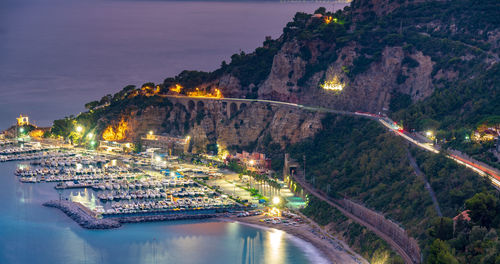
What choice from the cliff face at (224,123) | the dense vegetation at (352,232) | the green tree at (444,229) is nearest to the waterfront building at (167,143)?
the cliff face at (224,123)

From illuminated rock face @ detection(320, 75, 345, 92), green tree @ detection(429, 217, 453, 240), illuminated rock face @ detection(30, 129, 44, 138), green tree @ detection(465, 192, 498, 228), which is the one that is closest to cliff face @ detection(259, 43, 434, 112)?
illuminated rock face @ detection(320, 75, 345, 92)

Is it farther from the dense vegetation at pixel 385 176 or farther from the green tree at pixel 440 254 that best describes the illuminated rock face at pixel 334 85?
the green tree at pixel 440 254

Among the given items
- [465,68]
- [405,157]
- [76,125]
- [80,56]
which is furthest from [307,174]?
[80,56]

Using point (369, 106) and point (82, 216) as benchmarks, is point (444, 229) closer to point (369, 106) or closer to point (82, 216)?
point (82, 216)

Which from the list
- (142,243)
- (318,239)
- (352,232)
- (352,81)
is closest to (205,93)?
(352,81)

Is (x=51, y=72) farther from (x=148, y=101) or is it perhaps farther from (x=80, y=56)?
(x=148, y=101)

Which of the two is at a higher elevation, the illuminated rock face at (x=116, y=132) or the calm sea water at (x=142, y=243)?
the illuminated rock face at (x=116, y=132)
